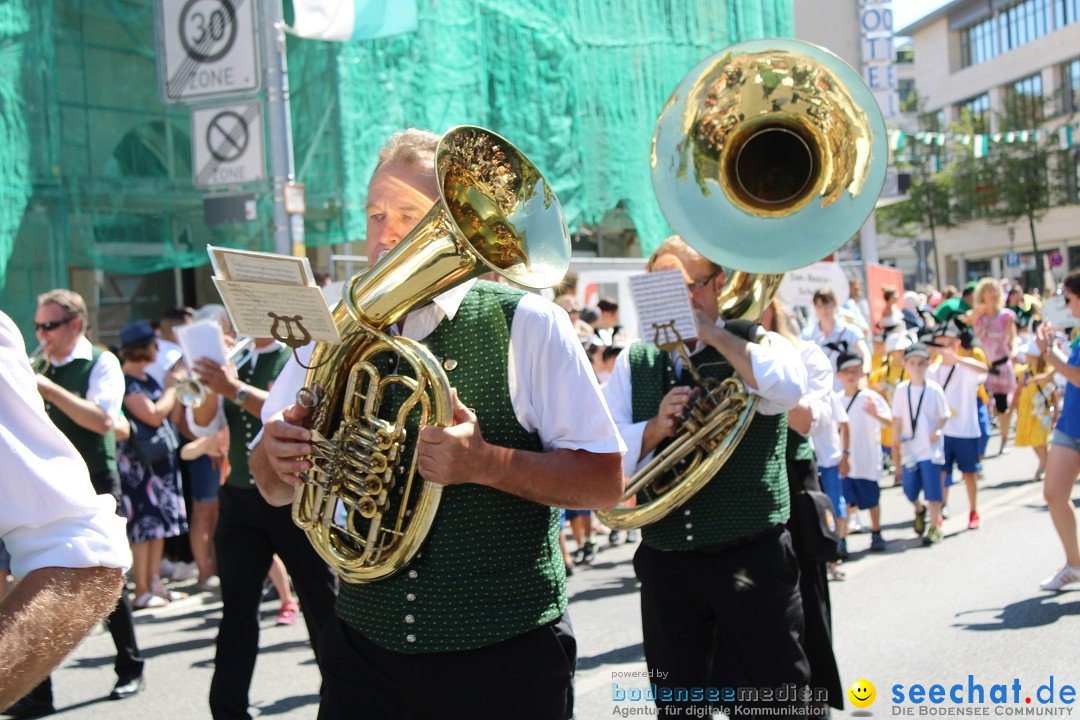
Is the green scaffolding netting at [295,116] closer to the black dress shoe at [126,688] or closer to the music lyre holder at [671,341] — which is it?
the black dress shoe at [126,688]

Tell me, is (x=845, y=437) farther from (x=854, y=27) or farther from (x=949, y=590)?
(x=854, y=27)

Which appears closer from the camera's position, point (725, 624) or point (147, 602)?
point (725, 624)

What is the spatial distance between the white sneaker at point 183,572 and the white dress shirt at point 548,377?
643 centimetres

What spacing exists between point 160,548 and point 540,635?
5.63 metres

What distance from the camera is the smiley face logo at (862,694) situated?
449 centimetres

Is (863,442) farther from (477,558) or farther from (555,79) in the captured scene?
(555,79)

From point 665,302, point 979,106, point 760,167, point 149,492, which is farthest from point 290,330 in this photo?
point 979,106

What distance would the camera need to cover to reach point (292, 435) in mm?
2328

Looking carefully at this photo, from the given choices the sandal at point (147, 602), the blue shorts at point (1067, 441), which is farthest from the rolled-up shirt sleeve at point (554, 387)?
the sandal at point (147, 602)

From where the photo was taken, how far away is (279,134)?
870 cm


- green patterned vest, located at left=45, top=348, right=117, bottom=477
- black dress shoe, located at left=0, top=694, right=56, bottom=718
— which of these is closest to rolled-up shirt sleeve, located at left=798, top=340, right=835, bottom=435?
green patterned vest, located at left=45, top=348, right=117, bottom=477

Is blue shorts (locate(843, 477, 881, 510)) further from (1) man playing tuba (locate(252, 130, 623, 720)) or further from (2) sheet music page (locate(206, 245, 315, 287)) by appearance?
(2) sheet music page (locate(206, 245, 315, 287))

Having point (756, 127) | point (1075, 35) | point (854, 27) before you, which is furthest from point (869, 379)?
point (1075, 35)

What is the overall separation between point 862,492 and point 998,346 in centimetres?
528
